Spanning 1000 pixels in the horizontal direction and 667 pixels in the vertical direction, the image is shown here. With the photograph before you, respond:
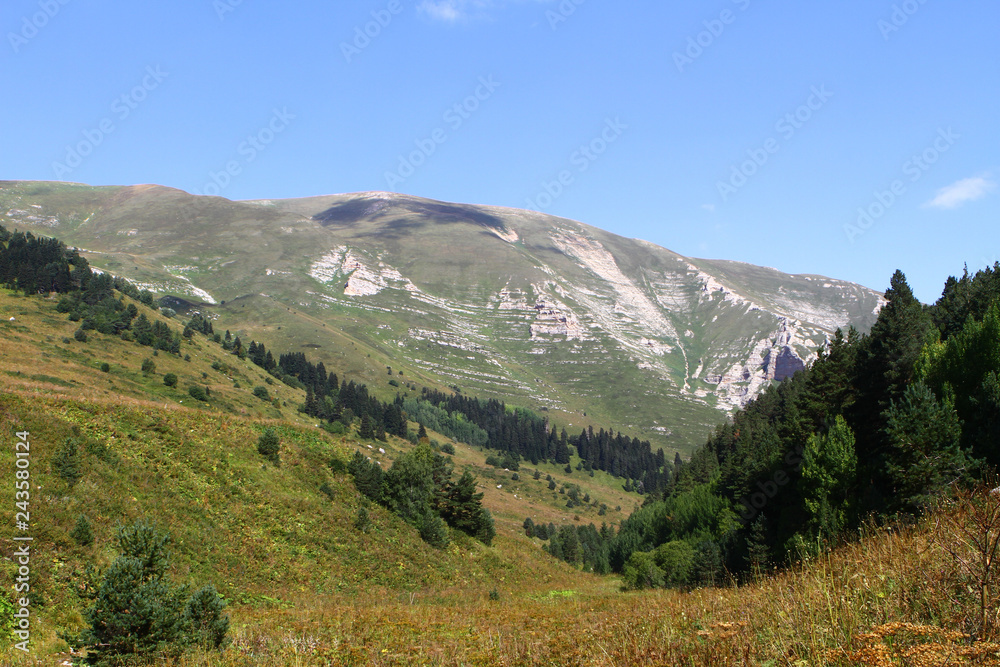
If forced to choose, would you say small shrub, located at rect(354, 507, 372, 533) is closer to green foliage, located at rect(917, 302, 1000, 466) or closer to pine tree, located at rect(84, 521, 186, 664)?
pine tree, located at rect(84, 521, 186, 664)

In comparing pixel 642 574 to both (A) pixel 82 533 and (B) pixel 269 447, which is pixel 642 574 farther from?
(A) pixel 82 533

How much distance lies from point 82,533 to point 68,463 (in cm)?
547

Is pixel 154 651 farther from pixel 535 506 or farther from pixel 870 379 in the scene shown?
pixel 535 506

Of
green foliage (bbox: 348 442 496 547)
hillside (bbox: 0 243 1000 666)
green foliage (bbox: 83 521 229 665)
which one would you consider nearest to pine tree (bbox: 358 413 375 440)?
hillside (bbox: 0 243 1000 666)

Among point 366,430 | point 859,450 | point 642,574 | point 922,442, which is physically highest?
point 922,442

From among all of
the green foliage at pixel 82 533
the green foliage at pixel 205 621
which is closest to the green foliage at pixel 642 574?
the green foliage at pixel 82 533

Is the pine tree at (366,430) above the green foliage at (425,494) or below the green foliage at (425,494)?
below

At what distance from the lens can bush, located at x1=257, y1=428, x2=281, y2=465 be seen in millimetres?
38625

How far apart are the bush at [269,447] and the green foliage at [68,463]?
42.5 feet

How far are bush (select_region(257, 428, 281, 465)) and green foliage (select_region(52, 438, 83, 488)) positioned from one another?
1297cm

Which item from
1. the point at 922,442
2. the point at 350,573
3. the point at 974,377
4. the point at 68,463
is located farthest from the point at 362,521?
the point at 974,377

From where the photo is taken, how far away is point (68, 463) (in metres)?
25.2

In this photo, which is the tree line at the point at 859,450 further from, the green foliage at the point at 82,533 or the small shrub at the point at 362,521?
the green foliage at the point at 82,533

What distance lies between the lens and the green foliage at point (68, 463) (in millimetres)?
24922
